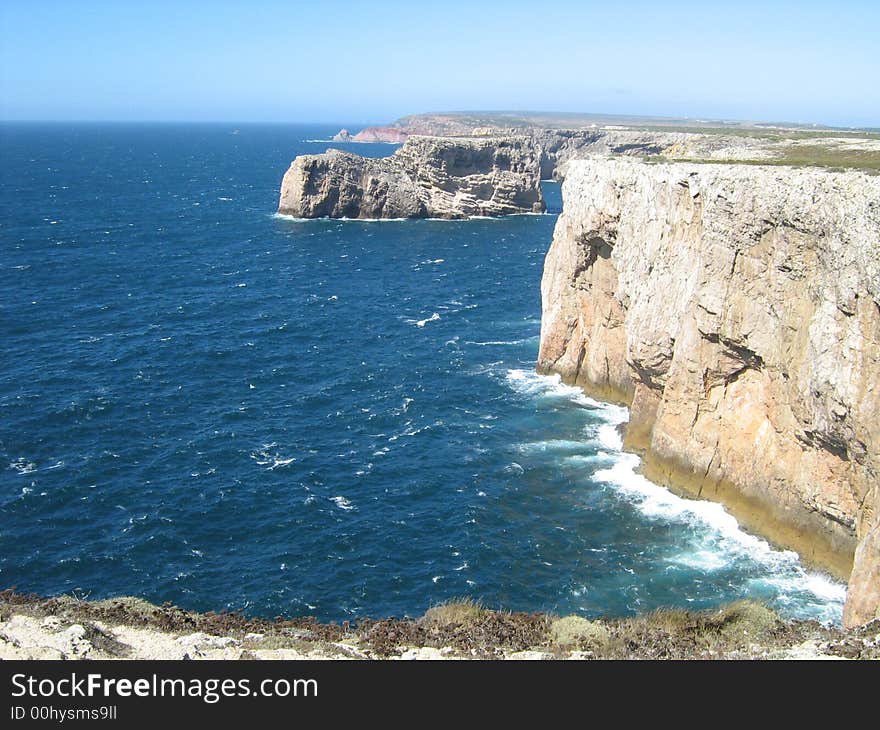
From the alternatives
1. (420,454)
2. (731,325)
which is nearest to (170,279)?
(420,454)

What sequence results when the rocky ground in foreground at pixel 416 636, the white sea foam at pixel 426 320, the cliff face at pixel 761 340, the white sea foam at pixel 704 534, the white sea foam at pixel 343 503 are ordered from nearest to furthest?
the rocky ground in foreground at pixel 416 636
the cliff face at pixel 761 340
the white sea foam at pixel 704 534
the white sea foam at pixel 343 503
the white sea foam at pixel 426 320

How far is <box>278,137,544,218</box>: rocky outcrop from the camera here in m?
162

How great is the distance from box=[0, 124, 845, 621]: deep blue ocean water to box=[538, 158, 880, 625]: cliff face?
271 cm

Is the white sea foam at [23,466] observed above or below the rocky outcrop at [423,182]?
below

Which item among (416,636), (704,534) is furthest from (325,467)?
(416,636)

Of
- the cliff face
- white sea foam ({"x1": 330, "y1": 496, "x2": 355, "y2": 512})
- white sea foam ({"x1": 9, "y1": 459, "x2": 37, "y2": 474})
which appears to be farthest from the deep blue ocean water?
the cliff face

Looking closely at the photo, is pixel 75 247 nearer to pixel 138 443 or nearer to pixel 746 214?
pixel 138 443

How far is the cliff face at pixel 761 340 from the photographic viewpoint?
126 ft

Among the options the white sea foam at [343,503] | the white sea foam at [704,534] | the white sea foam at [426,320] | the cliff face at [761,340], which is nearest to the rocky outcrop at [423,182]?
the white sea foam at [426,320]

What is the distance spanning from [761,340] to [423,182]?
132 meters

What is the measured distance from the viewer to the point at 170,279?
109 metres

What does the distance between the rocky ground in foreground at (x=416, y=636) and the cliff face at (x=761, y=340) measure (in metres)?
8.34

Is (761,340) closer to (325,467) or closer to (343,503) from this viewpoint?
(343,503)

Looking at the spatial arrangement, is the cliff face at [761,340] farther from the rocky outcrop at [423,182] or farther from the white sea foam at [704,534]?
the rocky outcrop at [423,182]
